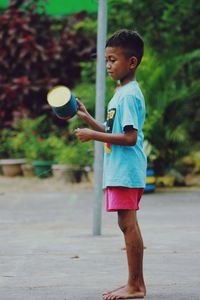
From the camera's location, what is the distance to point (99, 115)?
741 cm

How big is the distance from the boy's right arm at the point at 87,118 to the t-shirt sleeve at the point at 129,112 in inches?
9.1

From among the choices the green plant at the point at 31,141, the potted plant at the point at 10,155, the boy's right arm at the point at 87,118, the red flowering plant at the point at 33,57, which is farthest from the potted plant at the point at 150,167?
the boy's right arm at the point at 87,118

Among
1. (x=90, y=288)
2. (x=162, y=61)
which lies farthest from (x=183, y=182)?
(x=90, y=288)

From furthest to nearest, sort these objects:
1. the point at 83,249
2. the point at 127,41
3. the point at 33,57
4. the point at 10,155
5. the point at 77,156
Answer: the point at 33,57
the point at 10,155
the point at 77,156
the point at 83,249
the point at 127,41

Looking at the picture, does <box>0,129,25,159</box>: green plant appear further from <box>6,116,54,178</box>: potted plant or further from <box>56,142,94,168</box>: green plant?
<box>56,142,94,168</box>: green plant

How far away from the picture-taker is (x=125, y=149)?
Result: 16.1ft

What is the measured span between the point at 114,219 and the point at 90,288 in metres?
3.42

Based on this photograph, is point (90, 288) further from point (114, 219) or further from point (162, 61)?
point (162, 61)

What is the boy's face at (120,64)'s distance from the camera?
4.93 m

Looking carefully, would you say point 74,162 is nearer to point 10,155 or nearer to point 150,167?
point 150,167

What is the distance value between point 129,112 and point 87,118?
0.30 meters

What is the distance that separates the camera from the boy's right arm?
5008 mm

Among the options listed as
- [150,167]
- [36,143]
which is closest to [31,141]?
[36,143]

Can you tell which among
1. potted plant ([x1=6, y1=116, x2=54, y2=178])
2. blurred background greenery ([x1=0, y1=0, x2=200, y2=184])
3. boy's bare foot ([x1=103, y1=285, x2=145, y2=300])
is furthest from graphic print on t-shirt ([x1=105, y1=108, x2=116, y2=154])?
potted plant ([x1=6, y1=116, x2=54, y2=178])
